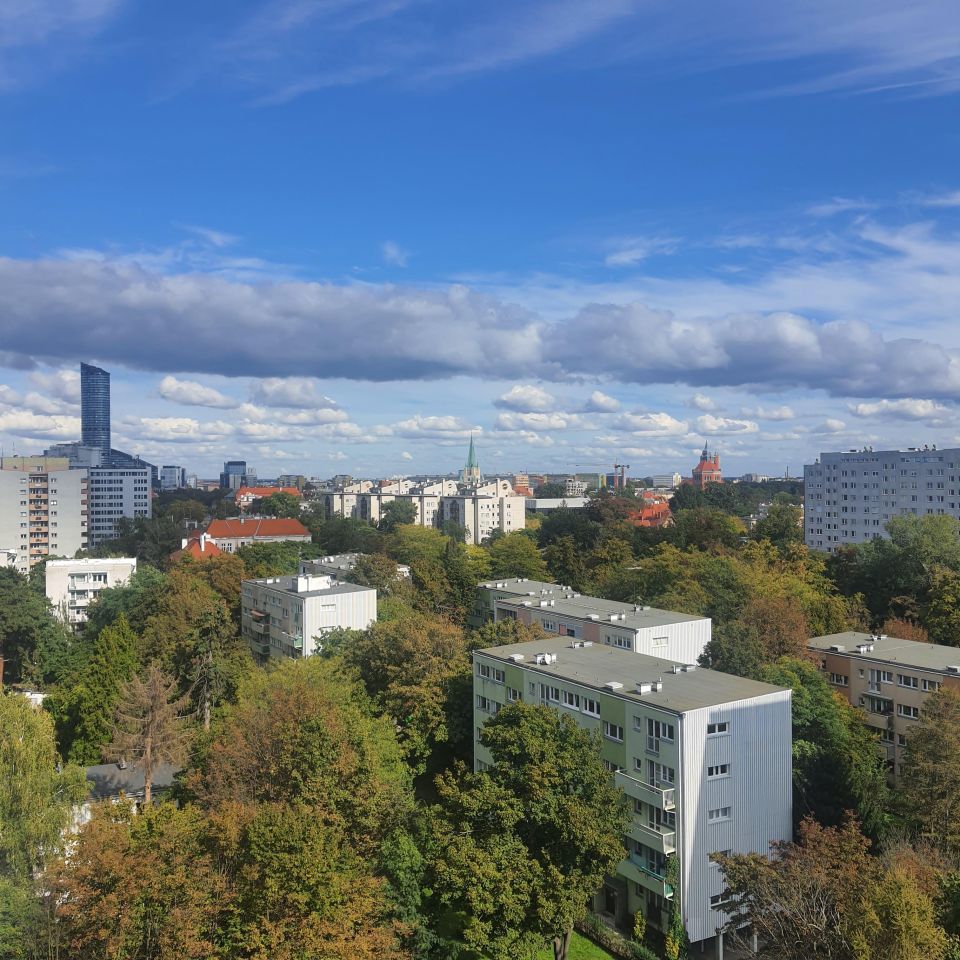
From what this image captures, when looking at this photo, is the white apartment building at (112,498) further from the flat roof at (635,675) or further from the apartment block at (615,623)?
the flat roof at (635,675)

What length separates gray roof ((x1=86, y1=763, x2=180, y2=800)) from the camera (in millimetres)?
30878

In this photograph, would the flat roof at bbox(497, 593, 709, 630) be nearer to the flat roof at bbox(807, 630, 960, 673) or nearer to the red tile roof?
the flat roof at bbox(807, 630, 960, 673)

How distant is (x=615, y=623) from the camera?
34.3 m

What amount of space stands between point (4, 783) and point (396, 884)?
1075 centimetres

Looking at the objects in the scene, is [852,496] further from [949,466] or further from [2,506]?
[2,506]

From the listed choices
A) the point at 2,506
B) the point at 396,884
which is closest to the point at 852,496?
the point at 396,884

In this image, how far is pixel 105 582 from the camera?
199ft

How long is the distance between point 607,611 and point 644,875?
50.2 ft

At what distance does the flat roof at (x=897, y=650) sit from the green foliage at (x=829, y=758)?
3453 mm

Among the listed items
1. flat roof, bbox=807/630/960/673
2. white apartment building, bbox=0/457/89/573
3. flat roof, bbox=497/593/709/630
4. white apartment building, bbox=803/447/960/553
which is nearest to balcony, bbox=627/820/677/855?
flat roof, bbox=497/593/709/630

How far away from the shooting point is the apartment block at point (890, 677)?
31.5 m

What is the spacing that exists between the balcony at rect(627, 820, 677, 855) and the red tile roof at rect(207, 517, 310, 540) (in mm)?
73599

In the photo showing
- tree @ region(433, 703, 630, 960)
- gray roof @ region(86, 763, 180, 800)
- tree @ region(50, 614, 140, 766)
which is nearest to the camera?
tree @ region(433, 703, 630, 960)

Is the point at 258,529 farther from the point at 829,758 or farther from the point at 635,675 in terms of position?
the point at 829,758
